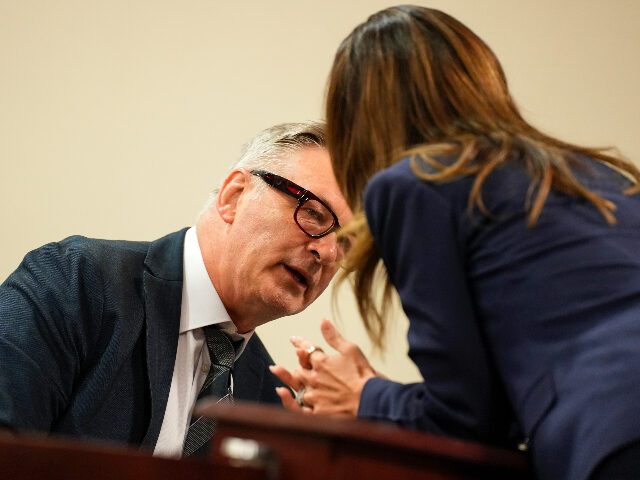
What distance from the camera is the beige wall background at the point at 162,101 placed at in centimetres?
248

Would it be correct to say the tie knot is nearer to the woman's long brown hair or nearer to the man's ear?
the man's ear

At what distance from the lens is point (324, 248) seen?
181 centimetres

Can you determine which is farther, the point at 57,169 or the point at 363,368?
the point at 57,169

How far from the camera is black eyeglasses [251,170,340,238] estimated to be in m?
1.80

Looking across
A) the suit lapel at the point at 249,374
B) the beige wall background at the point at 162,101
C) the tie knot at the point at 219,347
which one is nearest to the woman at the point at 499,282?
the tie knot at the point at 219,347

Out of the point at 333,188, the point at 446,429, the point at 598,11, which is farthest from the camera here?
the point at 598,11

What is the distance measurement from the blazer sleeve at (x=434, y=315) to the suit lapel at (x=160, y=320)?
0.70m

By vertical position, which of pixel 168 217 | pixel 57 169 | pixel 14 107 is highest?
pixel 14 107

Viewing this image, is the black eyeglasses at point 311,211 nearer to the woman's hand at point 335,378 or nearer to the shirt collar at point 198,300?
the shirt collar at point 198,300

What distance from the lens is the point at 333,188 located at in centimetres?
184

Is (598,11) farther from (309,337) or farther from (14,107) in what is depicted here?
(14,107)

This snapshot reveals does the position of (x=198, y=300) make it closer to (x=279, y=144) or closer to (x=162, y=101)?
(x=279, y=144)

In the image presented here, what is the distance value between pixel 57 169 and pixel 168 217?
362 millimetres

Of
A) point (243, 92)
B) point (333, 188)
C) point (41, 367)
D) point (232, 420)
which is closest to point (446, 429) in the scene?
point (232, 420)
